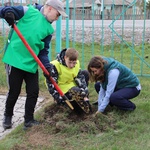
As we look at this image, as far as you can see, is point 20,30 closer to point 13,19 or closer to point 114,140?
point 13,19

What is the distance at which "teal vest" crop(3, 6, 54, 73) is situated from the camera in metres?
3.53

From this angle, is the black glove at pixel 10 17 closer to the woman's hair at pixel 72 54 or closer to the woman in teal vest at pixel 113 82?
the woman's hair at pixel 72 54

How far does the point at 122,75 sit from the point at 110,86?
25 cm

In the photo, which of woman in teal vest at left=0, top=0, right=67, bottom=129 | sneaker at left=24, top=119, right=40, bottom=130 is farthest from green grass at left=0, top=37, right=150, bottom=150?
woman in teal vest at left=0, top=0, right=67, bottom=129

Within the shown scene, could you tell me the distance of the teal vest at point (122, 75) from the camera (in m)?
3.91

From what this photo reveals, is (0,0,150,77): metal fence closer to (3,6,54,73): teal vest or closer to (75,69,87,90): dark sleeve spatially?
(75,69,87,90): dark sleeve

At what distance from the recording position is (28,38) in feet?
11.6

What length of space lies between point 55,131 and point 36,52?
92 centimetres

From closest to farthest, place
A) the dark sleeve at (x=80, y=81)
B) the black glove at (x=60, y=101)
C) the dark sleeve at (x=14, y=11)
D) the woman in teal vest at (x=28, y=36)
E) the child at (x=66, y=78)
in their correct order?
1. the dark sleeve at (x=14, y=11)
2. the woman in teal vest at (x=28, y=36)
3. the child at (x=66, y=78)
4. the black glove at (x=60, y=101)
5. the dark sleeve at (x=80, y=81)

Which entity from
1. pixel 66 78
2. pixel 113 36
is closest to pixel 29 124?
pixel 66 78

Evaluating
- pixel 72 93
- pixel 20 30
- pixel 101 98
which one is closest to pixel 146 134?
pixel 101 98

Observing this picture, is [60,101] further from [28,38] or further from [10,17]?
[10,17]

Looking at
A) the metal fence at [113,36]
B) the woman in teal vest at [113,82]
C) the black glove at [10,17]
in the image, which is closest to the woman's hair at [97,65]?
the woman in teal vest at [113,82]

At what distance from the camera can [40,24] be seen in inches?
139
